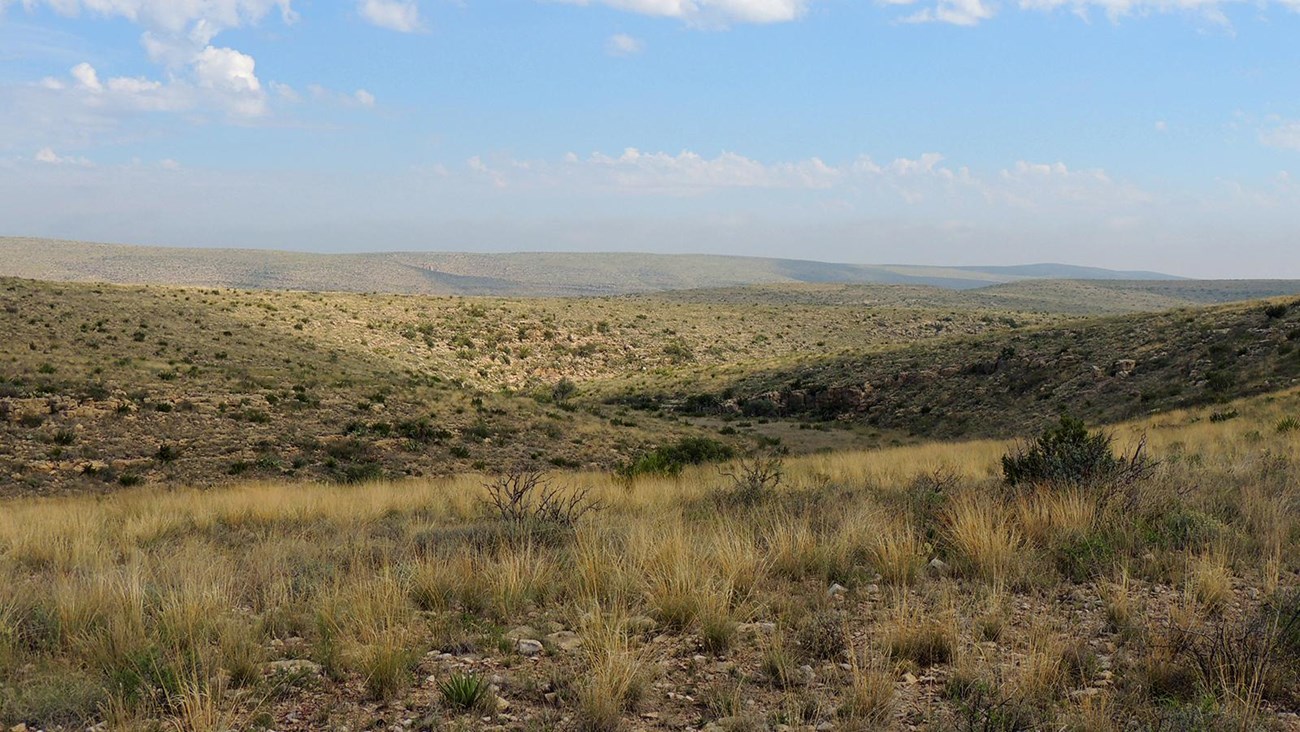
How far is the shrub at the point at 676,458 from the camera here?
55.0 ft

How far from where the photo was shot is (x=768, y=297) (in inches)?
4978

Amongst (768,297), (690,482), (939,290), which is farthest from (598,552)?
(939,290)

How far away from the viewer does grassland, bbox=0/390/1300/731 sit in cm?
420

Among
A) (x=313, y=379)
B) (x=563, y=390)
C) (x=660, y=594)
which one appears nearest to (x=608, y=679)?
(x=660, y=594)

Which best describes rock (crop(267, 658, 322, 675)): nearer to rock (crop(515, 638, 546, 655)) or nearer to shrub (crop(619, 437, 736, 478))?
rock (crop(515, 638, 546, 655))

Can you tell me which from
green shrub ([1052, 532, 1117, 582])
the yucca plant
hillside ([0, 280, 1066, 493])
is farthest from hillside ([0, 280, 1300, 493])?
green shrub ([1052, 532, 1117, 582])

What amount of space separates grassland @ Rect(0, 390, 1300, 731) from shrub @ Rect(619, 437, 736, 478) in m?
7.69

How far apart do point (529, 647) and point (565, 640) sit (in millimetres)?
281

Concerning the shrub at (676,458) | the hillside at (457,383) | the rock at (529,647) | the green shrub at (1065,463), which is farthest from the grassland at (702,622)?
the hillside at (457,383)

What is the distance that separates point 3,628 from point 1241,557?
30.4 ft

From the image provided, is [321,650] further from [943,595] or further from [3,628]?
[943,595]

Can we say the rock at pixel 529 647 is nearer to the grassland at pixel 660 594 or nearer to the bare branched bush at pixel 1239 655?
the grassland at pixel 660 594

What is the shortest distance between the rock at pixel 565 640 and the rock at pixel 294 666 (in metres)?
1.45

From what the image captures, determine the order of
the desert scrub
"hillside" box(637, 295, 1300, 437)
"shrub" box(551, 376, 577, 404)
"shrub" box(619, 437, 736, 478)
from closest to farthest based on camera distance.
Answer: the desert scrub
"shrub" box(619, 437, 736, 478)
"hillside" box(637, 295, 1300, 437)
"shrub" box(551, 376, 577, 404)
